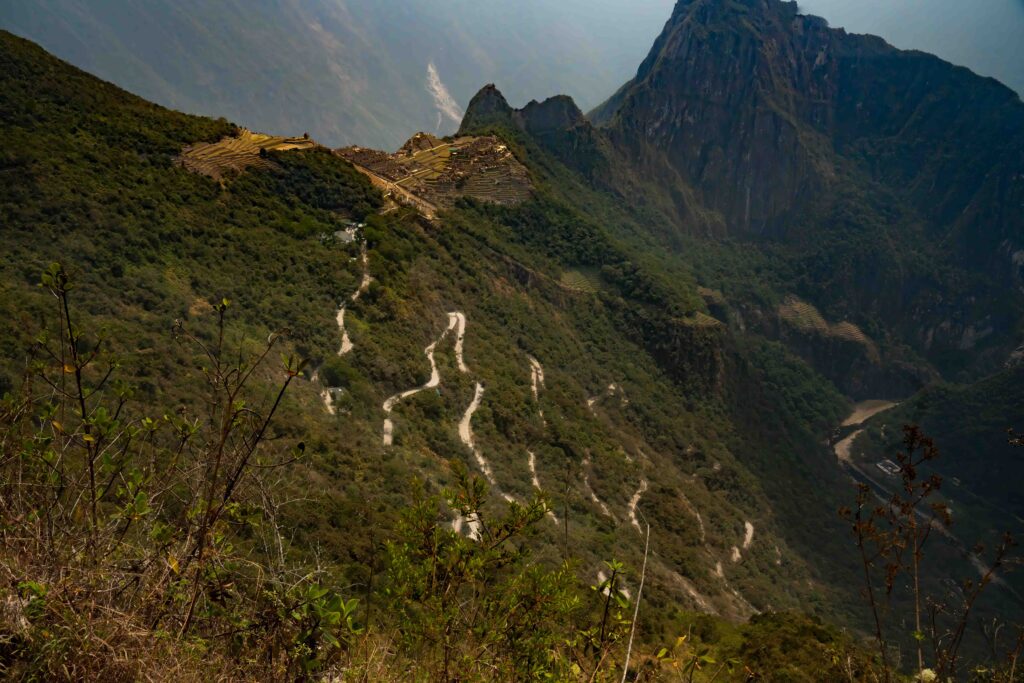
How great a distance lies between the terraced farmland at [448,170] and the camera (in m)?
56.8

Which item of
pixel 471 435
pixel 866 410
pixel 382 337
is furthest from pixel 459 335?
pixel 866 410

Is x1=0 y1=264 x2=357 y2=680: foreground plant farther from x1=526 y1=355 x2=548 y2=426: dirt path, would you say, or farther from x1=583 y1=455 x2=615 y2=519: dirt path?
x1=526 y1=355 x2=548 y2=426: dirt path

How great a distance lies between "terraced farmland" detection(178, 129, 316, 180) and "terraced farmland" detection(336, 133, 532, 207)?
8.43 meters

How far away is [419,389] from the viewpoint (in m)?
35.0

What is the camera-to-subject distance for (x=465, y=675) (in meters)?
3.79

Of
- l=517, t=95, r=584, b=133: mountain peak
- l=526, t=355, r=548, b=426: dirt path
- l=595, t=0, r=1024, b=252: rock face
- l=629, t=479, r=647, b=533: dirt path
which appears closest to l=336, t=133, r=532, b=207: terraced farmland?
l=526, t=355, r=548, b=426: dirt path

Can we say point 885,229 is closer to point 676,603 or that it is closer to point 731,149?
point 731,149

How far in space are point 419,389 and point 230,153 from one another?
23.5 meters

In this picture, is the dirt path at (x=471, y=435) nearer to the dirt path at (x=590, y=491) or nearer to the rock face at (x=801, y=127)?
the dirt path at (x=590, y=491)

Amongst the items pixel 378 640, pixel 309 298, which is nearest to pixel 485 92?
pixel 309 298

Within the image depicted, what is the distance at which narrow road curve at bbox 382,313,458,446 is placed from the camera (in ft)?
96.1

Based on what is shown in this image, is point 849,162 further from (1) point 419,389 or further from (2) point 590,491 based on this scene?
(1) point 419,389

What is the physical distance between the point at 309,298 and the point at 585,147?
299ft

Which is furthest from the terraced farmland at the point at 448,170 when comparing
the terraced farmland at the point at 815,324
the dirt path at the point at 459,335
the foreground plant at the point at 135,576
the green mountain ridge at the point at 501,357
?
the terraced farmland at the point at 815,324
